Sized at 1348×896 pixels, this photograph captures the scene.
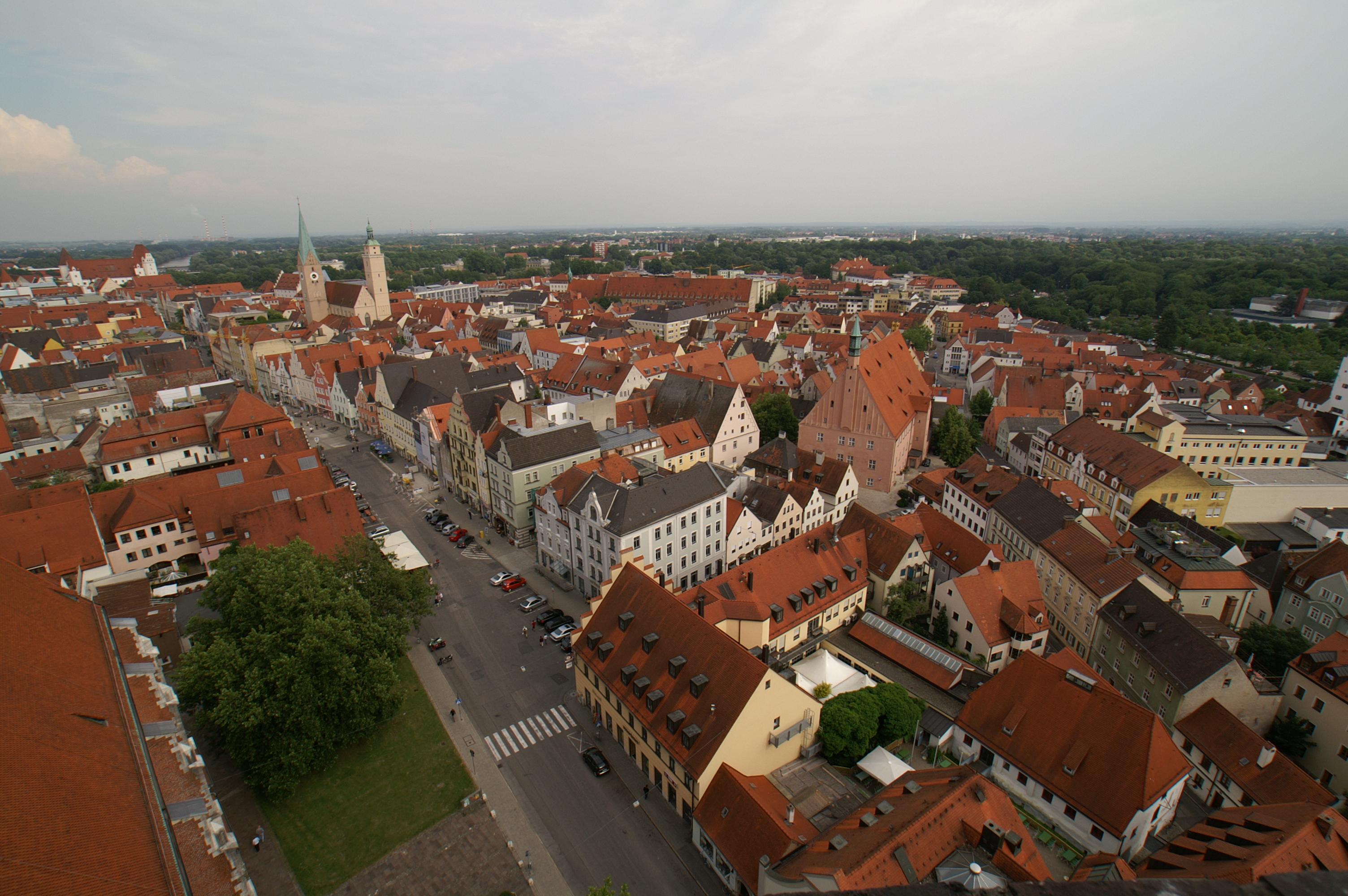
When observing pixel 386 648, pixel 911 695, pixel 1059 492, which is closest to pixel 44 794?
pixel 386 648

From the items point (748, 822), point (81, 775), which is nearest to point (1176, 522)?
point (748, 822)

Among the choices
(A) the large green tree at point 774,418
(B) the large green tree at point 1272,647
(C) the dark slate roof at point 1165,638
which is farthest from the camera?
(A) the large green tree at point 774,418

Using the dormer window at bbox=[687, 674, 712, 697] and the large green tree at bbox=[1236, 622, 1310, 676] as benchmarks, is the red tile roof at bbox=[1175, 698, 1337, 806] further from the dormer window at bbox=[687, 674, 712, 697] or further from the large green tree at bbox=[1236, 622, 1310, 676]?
the dormer window at bbox=[687, 674, 712, 697]

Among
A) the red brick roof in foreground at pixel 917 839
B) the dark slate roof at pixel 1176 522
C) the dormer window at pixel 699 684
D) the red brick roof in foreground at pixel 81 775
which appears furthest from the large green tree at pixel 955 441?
the red brick roof in foreground at pixel 81 775

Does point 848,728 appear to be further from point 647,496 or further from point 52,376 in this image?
point 52,376

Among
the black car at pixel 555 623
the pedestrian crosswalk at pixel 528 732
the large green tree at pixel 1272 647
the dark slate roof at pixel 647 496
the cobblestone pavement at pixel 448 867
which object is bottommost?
the large green tree at pixel 1272 647

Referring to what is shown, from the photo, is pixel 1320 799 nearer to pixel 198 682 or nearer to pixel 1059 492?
pixel 1059 492

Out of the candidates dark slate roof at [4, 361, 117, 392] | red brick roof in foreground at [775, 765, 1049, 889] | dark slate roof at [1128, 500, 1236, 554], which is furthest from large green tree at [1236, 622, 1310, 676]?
dark slate roof at [4, 361, 117, 392]

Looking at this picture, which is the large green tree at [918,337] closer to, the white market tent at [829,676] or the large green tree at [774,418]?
the large green tree at [774,418]
